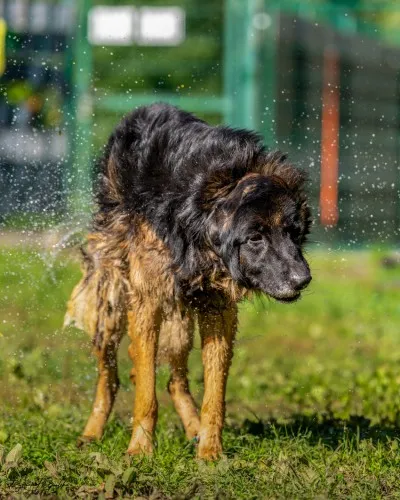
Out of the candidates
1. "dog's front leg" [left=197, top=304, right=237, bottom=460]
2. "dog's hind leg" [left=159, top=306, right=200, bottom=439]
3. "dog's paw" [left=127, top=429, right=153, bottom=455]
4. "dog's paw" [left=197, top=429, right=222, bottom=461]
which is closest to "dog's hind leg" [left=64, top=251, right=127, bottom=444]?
"dog's hind leg" [left=159, top=306, right=200, bottom=439]

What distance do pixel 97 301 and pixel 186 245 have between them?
3.98 ft

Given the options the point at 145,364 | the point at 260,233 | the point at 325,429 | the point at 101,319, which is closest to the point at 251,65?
the point at 101,319

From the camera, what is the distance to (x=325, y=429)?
585 cm

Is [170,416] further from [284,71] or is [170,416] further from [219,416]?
[284,71]

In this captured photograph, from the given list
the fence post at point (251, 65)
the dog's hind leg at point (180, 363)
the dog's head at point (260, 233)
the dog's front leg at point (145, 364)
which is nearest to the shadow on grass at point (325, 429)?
the dog's hind leg at point (180, 363)

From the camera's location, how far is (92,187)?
639 centimetres

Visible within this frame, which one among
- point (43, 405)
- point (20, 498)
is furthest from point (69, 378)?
point (20, 498)

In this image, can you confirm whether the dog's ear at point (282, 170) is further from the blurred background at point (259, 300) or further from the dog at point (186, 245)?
the blurred background at point (259, 300)

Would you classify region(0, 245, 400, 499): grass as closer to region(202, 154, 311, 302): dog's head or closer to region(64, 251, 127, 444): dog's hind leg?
region(64, 251, 127, 444): dog's hind leg

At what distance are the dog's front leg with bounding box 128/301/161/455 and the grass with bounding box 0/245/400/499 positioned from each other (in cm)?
13

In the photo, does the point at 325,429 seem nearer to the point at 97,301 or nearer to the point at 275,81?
the point at 97,301

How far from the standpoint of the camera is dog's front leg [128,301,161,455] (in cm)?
546

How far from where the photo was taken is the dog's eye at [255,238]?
488cm

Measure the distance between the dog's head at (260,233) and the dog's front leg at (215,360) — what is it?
45cm
